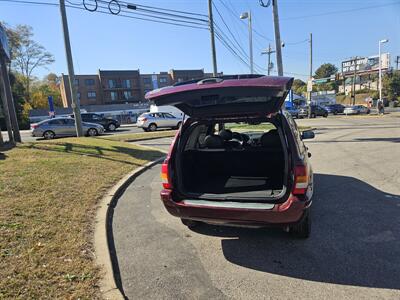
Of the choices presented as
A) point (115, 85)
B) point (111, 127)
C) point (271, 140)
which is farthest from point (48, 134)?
point (115, 85)

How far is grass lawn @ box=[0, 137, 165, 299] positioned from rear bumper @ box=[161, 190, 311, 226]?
4.13 ft

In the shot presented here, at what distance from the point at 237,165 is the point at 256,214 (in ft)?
4.43

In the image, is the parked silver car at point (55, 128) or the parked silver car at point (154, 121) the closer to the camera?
the parked silver car at point (55, 128)

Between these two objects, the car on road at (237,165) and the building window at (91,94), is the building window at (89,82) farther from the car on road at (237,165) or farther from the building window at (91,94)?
the car on road at (237,165)

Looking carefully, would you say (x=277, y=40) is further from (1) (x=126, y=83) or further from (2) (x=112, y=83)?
(1) (x=126, y=83)

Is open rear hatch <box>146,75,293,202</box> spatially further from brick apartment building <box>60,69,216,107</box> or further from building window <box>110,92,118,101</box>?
building window <box>110,92,118,101</box>

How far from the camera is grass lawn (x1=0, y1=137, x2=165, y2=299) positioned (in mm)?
2939

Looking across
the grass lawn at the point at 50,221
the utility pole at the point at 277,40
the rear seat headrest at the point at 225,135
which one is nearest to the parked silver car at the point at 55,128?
the grass lawn at the point at 50,221

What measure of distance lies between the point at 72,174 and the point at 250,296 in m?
5.20

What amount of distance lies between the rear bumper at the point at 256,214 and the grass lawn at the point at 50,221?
49.6 inches

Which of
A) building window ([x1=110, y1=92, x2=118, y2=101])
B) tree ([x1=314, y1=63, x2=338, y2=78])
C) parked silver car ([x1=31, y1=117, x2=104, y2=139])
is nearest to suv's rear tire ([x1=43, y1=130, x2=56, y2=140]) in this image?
parked silver car ([x1=31, y1=117, x2=104, y2=139])

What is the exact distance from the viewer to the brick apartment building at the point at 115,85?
70938 mm

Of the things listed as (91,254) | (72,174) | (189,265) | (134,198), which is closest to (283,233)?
(189,265)

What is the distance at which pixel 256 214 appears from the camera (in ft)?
10.8
